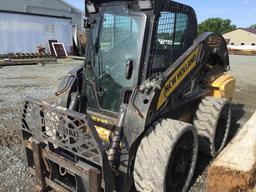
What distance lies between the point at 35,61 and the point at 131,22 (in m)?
14.2

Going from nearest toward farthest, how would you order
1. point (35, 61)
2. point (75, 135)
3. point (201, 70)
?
point (75, 135) < point (201, 70) < point (35, 61)


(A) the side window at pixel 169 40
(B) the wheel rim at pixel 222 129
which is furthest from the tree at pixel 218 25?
(A) the side window at pixel 169 40

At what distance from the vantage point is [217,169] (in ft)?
7.49

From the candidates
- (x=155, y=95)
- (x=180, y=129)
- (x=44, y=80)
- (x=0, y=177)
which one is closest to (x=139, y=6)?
(x=155, y=95)

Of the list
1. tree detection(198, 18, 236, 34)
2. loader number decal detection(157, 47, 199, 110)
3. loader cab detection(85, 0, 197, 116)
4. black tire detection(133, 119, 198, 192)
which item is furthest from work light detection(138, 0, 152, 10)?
tree detection(198, 18, 236, 34)

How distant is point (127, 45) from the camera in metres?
3.58

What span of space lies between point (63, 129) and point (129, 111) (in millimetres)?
698

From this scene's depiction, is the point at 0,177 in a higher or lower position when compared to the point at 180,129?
lower

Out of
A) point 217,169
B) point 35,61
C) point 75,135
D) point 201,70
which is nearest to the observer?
point 217,169

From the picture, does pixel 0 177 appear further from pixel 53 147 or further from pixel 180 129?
pixel 180 129

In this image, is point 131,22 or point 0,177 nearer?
point 131,22

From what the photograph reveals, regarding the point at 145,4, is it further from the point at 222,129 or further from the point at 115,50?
the point at 222,129

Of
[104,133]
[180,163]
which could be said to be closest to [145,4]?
[104,133]

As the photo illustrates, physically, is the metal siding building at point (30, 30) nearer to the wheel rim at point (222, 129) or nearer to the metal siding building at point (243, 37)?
the wheel rim at point (222, 129)
